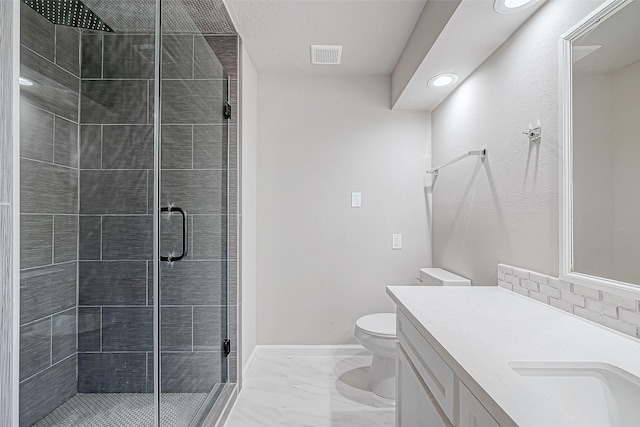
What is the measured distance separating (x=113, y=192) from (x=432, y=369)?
1299mm

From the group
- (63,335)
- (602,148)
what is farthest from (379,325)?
(63,335)

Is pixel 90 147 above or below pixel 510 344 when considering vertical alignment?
above

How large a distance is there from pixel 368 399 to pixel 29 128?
218 cm

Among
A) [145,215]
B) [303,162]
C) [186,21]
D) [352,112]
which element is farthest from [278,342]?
[186,21]

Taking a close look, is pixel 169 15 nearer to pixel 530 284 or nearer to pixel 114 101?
pixel 114 101

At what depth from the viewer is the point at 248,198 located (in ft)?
8.61

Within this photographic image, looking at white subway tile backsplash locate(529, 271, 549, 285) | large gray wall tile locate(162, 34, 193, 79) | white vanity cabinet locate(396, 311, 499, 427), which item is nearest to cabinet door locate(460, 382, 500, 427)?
white vanity cabinet locate(396, 311, 499, 427)

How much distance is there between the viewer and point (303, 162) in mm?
2914

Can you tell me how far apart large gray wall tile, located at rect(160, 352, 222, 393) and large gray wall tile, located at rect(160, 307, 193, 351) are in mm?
40

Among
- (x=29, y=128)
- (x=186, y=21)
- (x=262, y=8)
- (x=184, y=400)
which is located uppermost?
(x=262, y=8)

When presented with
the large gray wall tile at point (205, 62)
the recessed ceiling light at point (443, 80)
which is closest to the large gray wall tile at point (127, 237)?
the large gray wall tile at point (205, 62)

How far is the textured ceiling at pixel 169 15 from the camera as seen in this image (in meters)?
1.34

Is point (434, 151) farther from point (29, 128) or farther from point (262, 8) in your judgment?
point (29, 128)

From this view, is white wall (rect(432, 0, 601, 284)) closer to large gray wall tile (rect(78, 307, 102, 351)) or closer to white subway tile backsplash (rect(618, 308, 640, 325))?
white subway tile backsplash (rect(618, 308, 640, 325))
